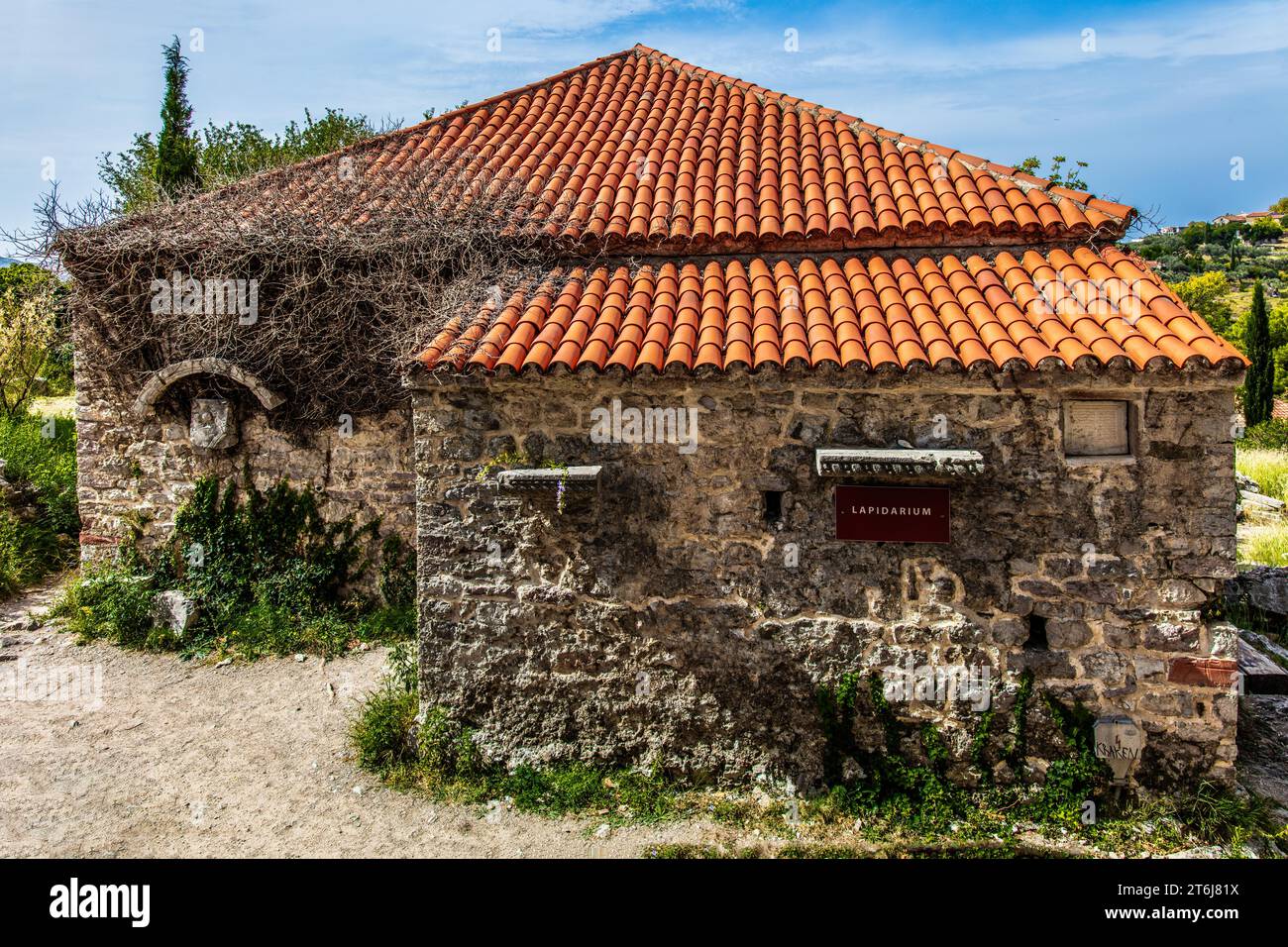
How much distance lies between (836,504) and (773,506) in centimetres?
40

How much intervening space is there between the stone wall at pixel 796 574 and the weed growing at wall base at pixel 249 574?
314cm

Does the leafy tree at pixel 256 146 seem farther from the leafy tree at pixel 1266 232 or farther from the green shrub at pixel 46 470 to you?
the leafy tree at pixel 1266 232

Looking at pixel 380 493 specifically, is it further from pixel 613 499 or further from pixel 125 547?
pixel 613 499

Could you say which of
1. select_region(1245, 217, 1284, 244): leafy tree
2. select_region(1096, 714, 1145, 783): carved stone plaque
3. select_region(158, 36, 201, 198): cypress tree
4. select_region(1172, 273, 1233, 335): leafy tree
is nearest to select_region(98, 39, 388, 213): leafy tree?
select_region(158, 36, 201, 198): cypress tree

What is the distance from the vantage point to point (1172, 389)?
4.36m

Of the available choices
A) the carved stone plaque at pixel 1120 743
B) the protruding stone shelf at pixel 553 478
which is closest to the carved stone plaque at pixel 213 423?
the protruding stone shelf at pixel 553 478

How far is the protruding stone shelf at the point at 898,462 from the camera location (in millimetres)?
4355

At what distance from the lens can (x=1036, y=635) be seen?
4660 millimetres

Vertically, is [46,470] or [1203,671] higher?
[46,470]

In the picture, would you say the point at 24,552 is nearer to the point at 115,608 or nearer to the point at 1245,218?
the point at 115,608

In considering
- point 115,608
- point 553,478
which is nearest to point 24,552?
point 115,608

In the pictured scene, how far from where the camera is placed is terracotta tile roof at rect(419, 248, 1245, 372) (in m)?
4.44

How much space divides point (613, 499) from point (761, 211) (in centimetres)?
288
